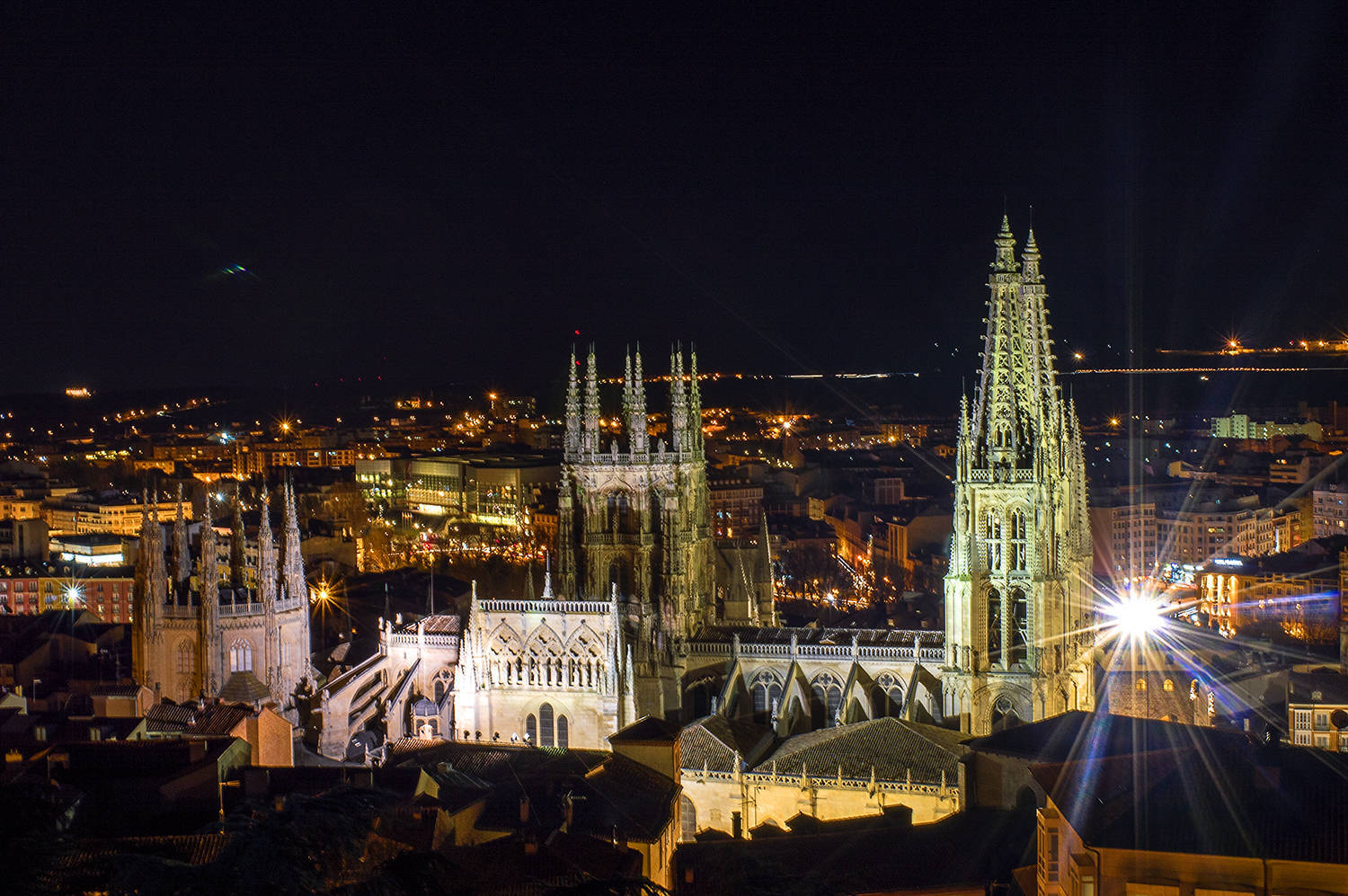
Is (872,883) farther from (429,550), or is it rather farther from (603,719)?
(429,550)

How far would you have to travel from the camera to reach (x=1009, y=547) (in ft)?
154

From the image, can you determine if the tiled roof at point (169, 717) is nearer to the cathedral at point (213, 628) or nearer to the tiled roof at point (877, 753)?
the cathedral at point (213, 628)

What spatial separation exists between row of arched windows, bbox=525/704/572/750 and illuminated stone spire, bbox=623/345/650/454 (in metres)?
9.10

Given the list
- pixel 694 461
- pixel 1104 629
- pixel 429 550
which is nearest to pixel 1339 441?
pixel 429 550

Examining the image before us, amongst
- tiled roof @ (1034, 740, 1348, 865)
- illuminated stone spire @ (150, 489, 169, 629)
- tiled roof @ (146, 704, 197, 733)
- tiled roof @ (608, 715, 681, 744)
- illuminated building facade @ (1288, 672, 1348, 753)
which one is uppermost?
illuminated stone spire @ (150, 489, 169, 629)

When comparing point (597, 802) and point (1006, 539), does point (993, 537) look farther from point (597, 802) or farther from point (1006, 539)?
point (597, 802)

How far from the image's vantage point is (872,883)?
1298 inches

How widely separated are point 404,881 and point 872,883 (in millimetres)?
16969

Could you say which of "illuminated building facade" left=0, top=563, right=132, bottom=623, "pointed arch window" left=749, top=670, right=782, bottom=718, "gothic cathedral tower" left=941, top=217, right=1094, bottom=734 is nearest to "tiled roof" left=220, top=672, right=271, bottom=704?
"pointed arch window" left=749, top=670, right=782, bottom=718

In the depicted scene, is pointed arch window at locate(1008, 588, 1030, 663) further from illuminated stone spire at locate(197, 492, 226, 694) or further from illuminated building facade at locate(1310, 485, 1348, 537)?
illuminated building facade at locate(1310, 485, 1348, 537)

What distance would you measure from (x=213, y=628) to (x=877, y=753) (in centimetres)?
2409

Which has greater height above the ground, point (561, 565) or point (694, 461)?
point (694, 461)

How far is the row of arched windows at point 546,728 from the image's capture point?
49625 millimetres

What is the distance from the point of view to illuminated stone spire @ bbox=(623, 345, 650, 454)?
52844 millimetres
